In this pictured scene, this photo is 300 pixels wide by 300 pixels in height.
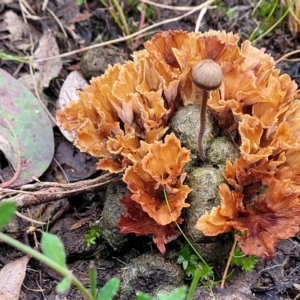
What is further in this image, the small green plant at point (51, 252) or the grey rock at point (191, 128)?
the grey rock at point (191, 128)

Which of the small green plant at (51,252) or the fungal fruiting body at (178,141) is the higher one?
the small green plant at (51,252)

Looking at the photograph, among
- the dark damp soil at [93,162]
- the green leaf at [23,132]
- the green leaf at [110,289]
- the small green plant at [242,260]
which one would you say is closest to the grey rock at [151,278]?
the dark damp soil at [93,162]

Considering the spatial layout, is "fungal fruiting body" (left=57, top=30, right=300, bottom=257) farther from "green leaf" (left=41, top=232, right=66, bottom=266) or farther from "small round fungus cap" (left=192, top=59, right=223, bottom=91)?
"green leaf" (left=41, top=232, right=66, bottom=266)

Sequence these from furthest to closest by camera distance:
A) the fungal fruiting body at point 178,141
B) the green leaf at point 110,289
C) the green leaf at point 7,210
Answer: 1. the fungal fruiting body at point 178,141
2. the green leaf at point 110,289
3. the green leaf at point 7,210

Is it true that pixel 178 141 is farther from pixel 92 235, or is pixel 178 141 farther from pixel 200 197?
pixel 92 235

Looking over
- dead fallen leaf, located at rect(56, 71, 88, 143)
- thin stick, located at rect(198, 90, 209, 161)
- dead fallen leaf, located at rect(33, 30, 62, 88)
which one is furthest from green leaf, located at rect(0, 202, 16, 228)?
dead fallen leaf, located at rect(33, 30, 62, 88)

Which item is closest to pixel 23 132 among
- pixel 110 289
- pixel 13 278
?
pixel 13 278

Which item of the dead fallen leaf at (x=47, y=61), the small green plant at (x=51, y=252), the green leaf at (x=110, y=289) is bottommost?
the dead fallen leaf at (x=47, y=61)

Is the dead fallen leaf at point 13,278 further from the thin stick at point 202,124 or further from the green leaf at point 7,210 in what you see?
the green leaf at point 7,210
